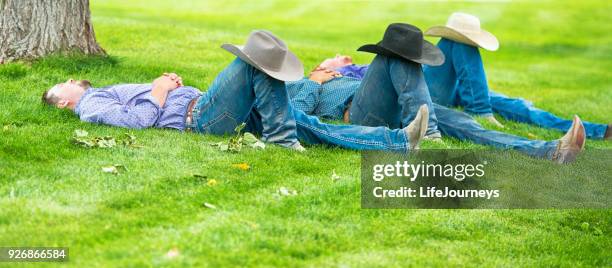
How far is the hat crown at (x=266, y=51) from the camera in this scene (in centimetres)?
626

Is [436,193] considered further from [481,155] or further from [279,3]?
[279,3]

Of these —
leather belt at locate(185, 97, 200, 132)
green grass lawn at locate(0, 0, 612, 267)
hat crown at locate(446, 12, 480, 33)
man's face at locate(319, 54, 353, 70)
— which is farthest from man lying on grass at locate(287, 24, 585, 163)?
hat crown at locate(446, 12, 480, 33)

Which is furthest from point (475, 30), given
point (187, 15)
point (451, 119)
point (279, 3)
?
point (279, 3)

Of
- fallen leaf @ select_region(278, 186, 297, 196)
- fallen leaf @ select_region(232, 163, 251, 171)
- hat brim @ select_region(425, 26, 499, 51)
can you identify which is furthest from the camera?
hat brim @ select_region(425, 26, 499, 51)

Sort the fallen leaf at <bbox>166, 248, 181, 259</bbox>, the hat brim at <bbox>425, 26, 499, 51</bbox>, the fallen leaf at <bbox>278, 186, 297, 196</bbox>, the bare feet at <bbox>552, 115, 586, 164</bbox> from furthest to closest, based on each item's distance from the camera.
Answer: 1. the hat brim at <bbox>425, 26, 499, 51</bbox>
2. the bare feet at <bbox>552, 115, 586, 164</bbox>
3. the fallen leaf at <bbox>278, 186, 297, 196</bbox>
4. the fallen leaf at <bbox>166, 248, 181, 259</bbox>

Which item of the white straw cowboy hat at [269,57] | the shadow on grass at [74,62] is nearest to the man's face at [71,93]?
the shadow on grass at [74,62]

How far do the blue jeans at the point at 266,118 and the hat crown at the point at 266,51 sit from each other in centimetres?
11

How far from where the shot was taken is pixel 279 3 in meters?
25.8

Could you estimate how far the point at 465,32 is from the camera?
8469mm

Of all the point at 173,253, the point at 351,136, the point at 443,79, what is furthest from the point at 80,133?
the point at 443,79

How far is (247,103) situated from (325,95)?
148 cm

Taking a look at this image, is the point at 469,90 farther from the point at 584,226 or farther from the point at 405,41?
the point at 584,226

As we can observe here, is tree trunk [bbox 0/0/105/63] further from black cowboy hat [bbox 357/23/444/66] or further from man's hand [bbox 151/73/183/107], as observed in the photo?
black cowboy hat [bbox 357/23/444/66]

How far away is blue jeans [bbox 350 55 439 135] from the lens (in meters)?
6.85
